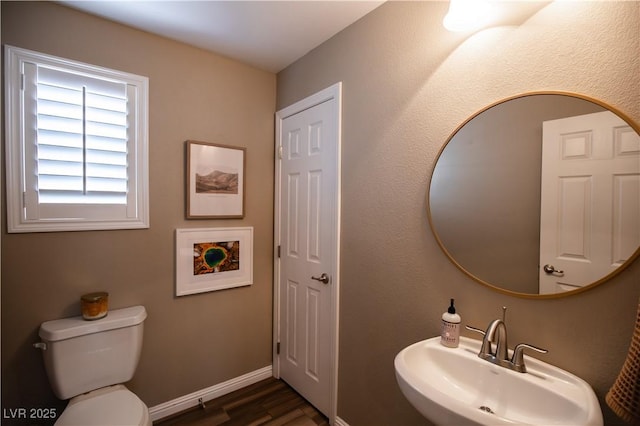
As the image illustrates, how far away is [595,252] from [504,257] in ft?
0.88

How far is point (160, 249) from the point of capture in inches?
76.4

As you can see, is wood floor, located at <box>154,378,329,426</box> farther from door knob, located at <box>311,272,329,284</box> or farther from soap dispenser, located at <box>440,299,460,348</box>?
soap dispenser, located at <box>440,299,460,348</box>

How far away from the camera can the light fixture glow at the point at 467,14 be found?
1.10 m

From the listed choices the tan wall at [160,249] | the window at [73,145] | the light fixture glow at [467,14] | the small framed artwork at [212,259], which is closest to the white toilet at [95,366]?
the tan wall at [160,249]

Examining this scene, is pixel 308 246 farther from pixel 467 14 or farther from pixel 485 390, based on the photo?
pixel 467 14

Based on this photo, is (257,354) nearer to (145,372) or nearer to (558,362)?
(145,372)

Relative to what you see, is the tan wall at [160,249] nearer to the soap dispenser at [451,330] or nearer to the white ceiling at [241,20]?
the white ceiling at [241,20]

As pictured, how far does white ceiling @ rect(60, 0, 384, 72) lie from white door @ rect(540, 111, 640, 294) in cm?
121

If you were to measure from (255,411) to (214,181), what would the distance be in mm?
1668

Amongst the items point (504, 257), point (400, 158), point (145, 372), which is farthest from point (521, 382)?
point (145, 372)

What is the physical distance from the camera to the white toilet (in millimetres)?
1372

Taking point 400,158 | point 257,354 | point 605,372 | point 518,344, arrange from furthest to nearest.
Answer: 1. point 257,354
2. point 400,158
3. point 518,344
4. point 605,372

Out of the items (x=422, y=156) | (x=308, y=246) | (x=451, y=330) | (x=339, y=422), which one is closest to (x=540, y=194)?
(x=422, y=156)

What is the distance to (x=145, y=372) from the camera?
1.90 metres
